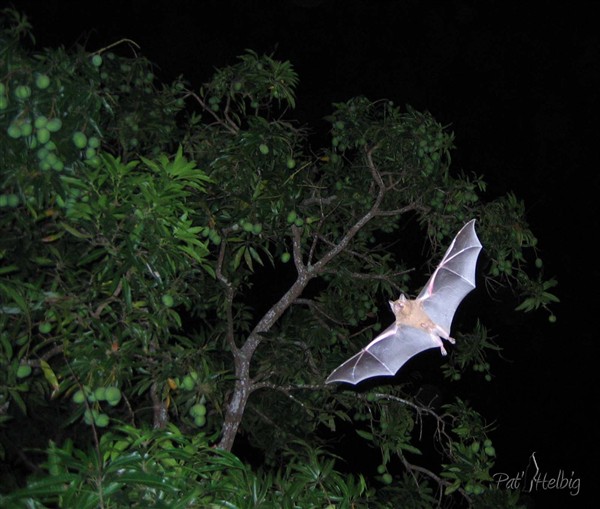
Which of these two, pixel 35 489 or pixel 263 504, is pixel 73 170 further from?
pixel 263 504

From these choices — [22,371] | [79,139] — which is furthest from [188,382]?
[79,139]

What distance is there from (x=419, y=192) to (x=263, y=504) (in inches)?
97.2

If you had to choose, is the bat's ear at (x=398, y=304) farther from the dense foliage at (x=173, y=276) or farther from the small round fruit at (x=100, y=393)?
the small round fruit at (x=100, y=393)

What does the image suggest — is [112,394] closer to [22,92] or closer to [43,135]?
[43,135]

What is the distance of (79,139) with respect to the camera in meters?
1.93

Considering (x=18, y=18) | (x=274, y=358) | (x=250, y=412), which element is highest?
(x=18, y=18)

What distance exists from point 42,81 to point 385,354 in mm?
2659

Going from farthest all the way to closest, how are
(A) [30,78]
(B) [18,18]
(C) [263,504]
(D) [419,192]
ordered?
(D) [419,192]
(B) [18,18]
(A) [30,78]
(C) [263,504]

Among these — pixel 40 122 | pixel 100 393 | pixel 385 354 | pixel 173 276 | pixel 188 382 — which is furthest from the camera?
pixel 385 354

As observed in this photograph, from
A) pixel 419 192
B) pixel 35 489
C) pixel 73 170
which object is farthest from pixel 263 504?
pixel 419 192

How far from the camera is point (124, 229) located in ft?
6.35

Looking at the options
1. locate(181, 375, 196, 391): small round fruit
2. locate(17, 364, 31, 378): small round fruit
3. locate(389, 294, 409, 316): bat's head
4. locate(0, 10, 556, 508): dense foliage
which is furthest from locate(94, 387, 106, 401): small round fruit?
locate(389, 294, 409, 316): bat's head

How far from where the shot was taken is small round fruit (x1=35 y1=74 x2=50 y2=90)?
183cm

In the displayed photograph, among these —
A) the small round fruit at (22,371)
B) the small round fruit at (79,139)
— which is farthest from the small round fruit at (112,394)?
the small round fruit at (79,139)
